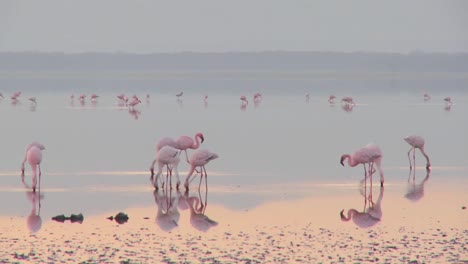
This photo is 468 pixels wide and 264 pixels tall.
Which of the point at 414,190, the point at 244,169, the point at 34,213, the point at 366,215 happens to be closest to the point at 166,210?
the point at 34,213

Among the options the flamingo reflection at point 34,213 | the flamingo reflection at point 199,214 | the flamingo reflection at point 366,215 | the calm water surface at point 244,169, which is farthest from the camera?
the calm water surface at point 244,169

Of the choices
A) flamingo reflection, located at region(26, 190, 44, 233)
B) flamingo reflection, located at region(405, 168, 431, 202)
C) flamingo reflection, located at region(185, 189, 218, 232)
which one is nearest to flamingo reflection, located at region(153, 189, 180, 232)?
flamingo reflection, located at region(185, 189, 218, 232)

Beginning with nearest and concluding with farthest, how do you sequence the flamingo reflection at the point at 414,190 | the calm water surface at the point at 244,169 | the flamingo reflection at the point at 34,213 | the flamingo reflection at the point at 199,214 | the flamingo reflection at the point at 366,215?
the flamingo reflection at the point at 34,213, the flamingo reflection at the point at 199,214, the flamingo reflection at the point at 366,215, the calm water surface at the point at 244,169, the flamingo reflection at the point at 414,190

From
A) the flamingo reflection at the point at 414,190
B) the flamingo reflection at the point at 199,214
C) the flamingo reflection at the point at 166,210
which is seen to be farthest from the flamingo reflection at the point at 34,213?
the flamingo reflection at the point at 414,190

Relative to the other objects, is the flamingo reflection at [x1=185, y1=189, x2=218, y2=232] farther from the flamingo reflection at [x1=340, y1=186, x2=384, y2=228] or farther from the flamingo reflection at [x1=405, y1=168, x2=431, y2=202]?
the flamingo reflection at [x1=405, y1=168, x2=431, y2=202]

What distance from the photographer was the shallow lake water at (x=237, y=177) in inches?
614

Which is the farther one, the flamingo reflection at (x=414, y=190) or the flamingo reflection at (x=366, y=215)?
the flamingo reflection at (x=414, y=190)

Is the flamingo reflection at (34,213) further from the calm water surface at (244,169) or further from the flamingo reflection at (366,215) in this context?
the flamingo reflection at (366,215)

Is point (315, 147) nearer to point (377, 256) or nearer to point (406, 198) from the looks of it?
point (406, 198)

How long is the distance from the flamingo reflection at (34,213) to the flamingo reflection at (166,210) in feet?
6.17

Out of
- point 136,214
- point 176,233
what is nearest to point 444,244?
point 176,233

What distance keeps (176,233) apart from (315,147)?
1403 cm

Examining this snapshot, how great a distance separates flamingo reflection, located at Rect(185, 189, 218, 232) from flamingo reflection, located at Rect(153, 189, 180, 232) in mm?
251

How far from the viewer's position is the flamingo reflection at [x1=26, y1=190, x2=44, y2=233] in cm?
1484
